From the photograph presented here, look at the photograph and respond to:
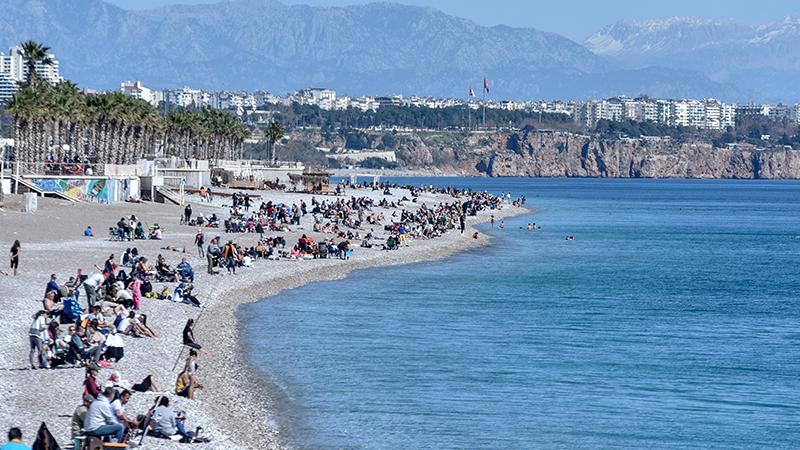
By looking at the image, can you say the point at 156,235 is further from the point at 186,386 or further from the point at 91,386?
the point at 91,386

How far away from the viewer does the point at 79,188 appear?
6084cm

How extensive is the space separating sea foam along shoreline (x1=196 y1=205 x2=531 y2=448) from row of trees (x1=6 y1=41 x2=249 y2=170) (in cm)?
1783

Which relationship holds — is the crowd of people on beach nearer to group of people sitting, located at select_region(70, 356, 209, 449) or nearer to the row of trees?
group of people sitting, located at select_region(70, 356, 209, 449)

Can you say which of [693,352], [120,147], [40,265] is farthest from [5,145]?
[693,352]

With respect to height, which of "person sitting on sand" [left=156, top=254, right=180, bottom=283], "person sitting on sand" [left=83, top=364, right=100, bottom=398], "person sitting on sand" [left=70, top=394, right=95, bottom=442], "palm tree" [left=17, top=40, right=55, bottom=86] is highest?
"palm tree" [left=17, top=40, right=55, bottom=86]

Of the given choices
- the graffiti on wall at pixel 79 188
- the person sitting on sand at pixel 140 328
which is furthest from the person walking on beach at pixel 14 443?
the graffiti on wall at pixel 79 188

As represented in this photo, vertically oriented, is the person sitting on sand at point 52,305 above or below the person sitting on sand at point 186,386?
above

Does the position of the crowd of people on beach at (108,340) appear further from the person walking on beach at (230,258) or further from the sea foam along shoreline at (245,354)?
the person walking on beach at (230,258)

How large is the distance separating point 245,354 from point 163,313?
12.2ft

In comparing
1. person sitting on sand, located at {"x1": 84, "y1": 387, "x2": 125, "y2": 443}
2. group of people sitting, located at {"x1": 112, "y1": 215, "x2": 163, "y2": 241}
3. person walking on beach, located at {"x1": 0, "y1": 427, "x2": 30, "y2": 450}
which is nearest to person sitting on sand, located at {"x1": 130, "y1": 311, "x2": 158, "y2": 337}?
person sitting on sand, located at {"x1": 84, "y1": 387, "x2": 125, "y2": 443}

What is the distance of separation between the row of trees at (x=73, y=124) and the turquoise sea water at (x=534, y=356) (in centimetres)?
2253

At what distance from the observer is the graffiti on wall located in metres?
59.6

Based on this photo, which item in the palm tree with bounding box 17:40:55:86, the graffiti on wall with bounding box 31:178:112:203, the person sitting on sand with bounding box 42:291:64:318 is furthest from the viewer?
the palm tree with bounding box 17:40:55:86

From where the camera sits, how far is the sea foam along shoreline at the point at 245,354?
2241 centimetres
